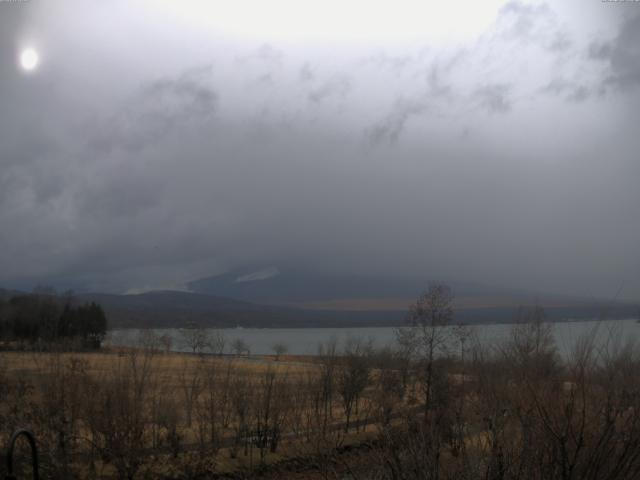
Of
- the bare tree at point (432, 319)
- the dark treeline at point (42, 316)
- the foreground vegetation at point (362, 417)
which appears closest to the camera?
the foreground vegetation at point (362, 417)

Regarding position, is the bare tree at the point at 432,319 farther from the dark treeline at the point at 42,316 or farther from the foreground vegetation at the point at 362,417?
the dark treeline at the point at 42,316

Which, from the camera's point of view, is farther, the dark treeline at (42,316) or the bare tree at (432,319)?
the dark treeline at (42,316)

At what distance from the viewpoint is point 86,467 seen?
21.4 metres

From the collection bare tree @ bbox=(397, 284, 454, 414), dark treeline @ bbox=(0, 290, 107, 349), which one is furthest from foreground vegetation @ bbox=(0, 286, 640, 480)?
dark treeline @ bbox=(0, 290, 107, 349)

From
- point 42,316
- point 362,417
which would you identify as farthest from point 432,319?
point 42,316

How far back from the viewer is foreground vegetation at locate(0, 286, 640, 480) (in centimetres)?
879

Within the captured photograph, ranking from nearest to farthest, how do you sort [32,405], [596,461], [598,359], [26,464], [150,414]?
1. [596,461]
2. [598,359]
3. [26,464]
4. [32,405]
5. [150,414]

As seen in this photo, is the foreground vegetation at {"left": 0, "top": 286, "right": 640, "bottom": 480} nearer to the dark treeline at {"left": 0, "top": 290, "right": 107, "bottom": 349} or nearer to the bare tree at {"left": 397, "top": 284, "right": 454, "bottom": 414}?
the bare tree at {"left": 397, "top": 284, "right": 454, "bottom": 414}

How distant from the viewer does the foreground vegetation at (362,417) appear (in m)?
8.79

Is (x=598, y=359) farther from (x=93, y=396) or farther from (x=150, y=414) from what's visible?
(x=150, y=414)

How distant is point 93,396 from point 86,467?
2418mm

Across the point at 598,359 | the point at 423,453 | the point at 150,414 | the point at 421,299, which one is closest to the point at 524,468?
the point at 423,453

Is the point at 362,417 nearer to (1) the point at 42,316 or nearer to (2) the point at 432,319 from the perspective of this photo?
(2) the point at 432,319

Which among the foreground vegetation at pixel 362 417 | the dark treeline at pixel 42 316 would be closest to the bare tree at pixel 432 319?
the foreground vegetation at pixel 362 417
